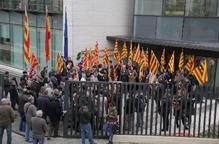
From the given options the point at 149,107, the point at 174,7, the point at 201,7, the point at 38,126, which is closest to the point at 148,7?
the point at 174,7

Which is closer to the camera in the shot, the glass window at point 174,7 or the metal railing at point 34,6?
the glass window at point 174,7

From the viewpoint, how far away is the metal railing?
24.6 metres

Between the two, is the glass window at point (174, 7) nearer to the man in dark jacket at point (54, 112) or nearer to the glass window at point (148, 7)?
the glass window at point (148, 7)

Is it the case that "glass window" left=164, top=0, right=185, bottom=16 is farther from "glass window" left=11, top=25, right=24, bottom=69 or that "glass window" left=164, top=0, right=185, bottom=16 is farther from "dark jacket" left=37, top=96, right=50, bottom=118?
"dark jacket" left=37, top=96, right=50, bottom=118

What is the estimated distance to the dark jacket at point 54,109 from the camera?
14.0 metres

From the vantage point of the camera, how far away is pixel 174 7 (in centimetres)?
2353

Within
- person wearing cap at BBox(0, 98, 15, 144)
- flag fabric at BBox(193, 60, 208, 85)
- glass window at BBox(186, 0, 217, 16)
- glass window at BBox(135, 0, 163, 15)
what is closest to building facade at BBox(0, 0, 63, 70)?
glass window at BBox(135, 0, 163, 15)

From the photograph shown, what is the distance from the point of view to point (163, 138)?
1420cm

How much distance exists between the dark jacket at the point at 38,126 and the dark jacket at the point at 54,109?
5.19ft

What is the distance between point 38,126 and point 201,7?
1334 centimetres

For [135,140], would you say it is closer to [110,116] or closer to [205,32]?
[110,116]

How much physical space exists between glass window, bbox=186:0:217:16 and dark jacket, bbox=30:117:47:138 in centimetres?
1295

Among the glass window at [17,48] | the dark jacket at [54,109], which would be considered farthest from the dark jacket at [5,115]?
the glass window at [17,48]

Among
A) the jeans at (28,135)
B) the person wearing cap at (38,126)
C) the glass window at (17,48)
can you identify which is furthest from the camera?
the glass window at (17,48)
